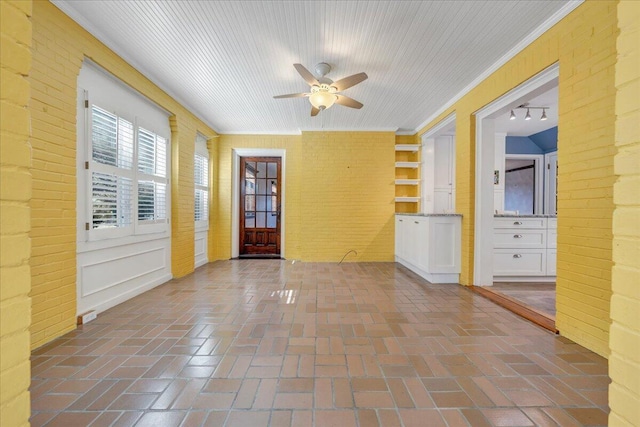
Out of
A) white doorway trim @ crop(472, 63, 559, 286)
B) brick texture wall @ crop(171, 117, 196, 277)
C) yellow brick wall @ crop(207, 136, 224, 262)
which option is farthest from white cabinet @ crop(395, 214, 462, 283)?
yellow brick wall @ crop(207, 136, 224, 262)

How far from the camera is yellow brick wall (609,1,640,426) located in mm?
755

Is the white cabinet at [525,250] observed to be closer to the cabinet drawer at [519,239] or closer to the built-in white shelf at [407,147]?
the cabinet drawer at [519,239]

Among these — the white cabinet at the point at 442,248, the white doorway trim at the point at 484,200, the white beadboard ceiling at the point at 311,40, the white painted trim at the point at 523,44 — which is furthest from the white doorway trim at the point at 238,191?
the white doorway trim at the point at 484,200

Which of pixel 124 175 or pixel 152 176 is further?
pixel 152 176

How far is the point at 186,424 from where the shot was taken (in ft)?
4.62

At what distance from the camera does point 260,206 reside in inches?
253

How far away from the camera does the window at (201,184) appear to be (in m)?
5.35

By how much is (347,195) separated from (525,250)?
3.19 metres

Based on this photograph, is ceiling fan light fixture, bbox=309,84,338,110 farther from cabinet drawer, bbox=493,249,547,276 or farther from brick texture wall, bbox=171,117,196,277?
cabinet drawer, bbox=493,249,547,276

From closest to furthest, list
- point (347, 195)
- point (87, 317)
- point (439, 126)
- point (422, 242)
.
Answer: point (87, 317) → point (422, 242) → point (439, 126) → point (347, 195)

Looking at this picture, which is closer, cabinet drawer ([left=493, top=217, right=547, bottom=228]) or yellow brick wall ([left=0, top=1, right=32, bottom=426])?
yellow brick wall ([left=0, top=1, right=32, bottom=426])

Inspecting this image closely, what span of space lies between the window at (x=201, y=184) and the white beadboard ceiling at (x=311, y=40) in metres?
1.37

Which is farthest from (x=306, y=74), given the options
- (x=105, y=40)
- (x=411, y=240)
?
(x=411, y=240)

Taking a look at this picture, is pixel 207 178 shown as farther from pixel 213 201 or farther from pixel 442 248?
pixel 442 248
